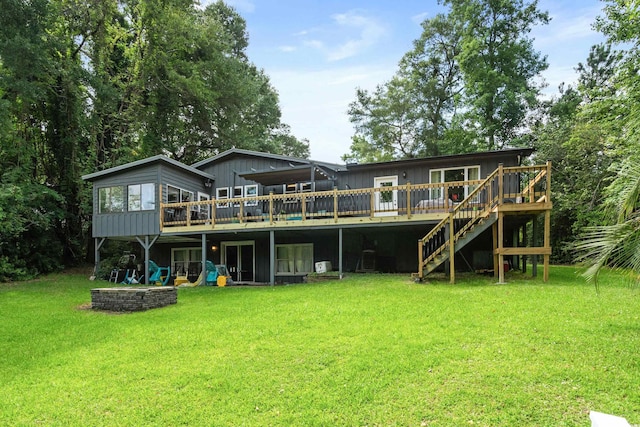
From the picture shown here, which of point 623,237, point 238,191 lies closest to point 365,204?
point 238,191

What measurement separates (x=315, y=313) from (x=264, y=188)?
9780 millimetres

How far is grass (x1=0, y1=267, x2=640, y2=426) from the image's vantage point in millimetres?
3967

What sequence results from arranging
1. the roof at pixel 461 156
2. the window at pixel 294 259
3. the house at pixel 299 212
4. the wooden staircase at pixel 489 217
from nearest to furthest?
the wooden staircase at pixel 489 217, the house at pixel 299 212, the roof at pixel 461 156, the window at pixel 294 259

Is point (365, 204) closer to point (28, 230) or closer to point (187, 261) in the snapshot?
point (187, 261)

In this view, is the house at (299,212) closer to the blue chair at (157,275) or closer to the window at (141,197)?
the window at (141,197)

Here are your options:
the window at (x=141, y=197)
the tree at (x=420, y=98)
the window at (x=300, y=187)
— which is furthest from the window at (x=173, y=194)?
the tree at (x=420, y=98)

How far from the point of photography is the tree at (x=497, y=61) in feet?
76.0

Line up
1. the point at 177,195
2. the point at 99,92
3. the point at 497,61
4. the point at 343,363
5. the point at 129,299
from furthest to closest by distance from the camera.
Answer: the point at 497,61 → the point at 99,92 → the point at 177,195 → the point at 129,299 → the point at 343,363

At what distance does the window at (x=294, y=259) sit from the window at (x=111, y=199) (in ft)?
22.9

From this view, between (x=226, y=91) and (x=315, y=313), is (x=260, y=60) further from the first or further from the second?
(x=315, y=313)

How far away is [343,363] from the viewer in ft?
16.5

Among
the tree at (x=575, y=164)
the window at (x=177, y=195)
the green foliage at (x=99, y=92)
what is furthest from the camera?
the tree at (x=575, y=164)

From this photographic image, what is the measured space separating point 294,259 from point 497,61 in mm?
19300

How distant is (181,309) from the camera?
9.08 metres
